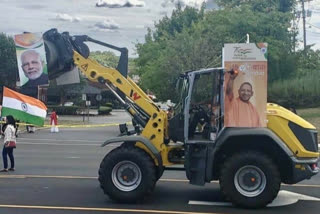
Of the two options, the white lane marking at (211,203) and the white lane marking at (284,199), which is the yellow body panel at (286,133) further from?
the white lane marking at (211,203)

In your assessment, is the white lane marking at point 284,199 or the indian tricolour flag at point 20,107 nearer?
the white lane marking at point 284,199

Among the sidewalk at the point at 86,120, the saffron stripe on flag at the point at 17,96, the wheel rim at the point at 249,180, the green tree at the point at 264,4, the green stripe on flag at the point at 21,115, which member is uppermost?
the green tree at the point at 264,4

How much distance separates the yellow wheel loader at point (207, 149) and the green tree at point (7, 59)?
225ft

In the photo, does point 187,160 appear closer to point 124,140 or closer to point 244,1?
point 124,140

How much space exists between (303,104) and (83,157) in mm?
27827

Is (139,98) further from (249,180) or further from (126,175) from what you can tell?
(249,180)

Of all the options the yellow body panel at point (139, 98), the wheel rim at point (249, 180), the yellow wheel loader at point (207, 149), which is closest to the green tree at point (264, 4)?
the yellow body panel at point (139, 98)

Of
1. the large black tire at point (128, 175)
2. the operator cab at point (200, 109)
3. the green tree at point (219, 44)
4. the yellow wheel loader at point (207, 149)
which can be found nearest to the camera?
the yellow wheel loader at point (207, 149)

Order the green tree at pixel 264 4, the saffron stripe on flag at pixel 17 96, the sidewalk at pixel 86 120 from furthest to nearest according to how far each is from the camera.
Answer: the green tree at pixel 264 4 < the sidewalk at pixel 86 120 < the saffron stripe on flag at pixel 17 96

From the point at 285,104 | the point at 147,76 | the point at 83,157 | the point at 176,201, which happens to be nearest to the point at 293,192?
the point at 176,201

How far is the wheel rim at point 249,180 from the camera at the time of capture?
1015cm

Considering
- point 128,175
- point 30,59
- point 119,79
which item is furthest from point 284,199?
point 30,59

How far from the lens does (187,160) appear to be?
1044 cm

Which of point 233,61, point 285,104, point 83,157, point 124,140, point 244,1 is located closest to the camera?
point 233,61
